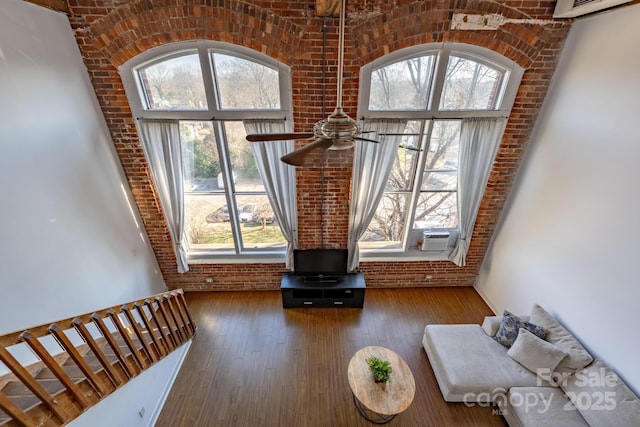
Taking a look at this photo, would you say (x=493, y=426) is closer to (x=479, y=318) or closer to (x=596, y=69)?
(x=479, y=318)

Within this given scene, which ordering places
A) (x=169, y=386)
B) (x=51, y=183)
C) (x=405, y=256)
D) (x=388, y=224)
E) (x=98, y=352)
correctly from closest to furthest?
(x=98, y=352)
(x=51, y=183)
(x=169, y=386)
(x=388, y=224)
(x=405, y=256)

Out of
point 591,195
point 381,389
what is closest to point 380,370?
point 381,389

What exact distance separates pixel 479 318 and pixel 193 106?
487 centimetres

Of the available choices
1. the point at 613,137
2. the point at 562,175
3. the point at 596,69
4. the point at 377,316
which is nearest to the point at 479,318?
the point at 377,316

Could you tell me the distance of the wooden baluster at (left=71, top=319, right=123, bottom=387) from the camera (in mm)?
1872

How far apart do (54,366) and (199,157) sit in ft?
9.06

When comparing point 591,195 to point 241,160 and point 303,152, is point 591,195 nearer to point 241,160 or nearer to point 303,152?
point 303,152

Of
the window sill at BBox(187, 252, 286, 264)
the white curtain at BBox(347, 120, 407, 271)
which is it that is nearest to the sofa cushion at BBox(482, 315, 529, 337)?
the white curtain at BBox(347, 120, 407, 271)

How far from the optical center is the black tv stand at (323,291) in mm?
4285

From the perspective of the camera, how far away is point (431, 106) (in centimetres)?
362

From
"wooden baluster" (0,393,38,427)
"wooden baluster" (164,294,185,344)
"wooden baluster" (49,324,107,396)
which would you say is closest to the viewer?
"wooden baluster" (0,393,38,427)

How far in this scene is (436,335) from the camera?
3.53m

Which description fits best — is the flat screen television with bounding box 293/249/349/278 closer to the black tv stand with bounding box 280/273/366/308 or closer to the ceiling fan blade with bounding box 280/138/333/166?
the black tv stand with bounding box 280/273/366/308

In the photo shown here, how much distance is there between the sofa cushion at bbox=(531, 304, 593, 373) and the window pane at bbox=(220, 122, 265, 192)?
147 inches
